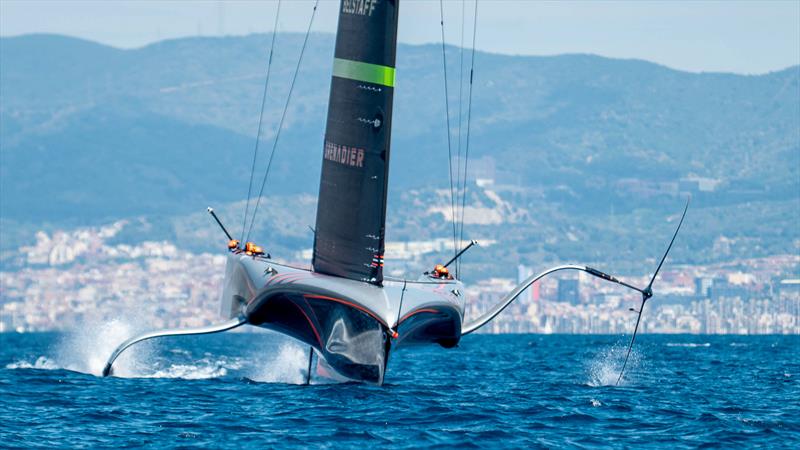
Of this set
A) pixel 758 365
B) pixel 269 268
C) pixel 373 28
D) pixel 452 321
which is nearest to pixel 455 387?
pixel 452 321

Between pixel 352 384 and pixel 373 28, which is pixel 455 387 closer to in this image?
pixel 352 384

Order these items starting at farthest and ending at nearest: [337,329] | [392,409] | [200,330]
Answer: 1. [200,330]
2. [337,329]
3. [392,409]

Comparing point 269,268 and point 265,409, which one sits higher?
point 269,268

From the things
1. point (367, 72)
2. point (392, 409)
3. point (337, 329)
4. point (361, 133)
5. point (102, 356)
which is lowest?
point (392, 409)

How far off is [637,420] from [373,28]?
9.05m

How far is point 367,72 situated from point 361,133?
46.2 inches

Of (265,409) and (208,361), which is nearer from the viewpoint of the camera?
(265,409)

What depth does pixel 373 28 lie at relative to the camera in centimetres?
3269

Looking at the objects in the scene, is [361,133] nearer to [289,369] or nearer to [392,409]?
[392,409]

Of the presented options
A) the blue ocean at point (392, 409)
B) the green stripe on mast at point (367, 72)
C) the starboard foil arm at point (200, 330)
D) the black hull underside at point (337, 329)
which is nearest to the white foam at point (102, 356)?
the blue ocean at point (392, 409)

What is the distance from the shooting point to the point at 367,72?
32.8 meters

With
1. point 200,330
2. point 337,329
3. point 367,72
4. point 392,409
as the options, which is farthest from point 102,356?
point 392,409

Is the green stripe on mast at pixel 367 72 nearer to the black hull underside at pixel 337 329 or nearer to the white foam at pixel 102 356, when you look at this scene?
the black hull underside at pixel 337 329

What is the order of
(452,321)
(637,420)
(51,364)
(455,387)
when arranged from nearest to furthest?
1. (637,420)
2. (452,321)
3. (455,387)
4. (51,364)
